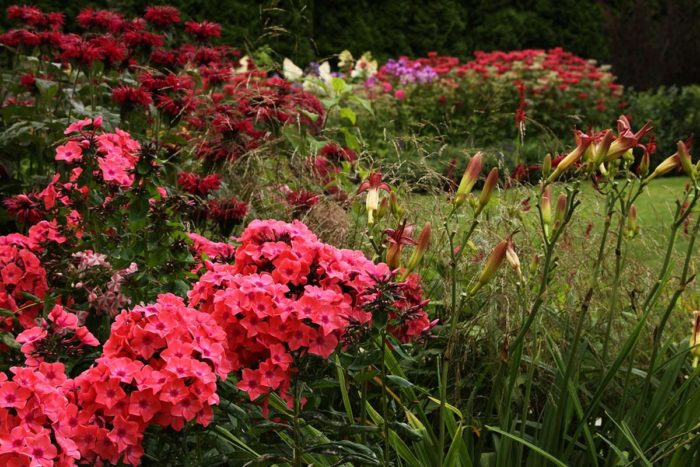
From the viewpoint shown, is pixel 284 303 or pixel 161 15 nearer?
pixel 284 303

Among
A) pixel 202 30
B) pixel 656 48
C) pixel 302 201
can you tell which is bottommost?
pixel 656 48

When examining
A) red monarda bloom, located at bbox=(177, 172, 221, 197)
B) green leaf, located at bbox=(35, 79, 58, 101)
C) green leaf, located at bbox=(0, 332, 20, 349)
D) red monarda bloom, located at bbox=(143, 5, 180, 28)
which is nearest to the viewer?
green leaf, located at bbox=(0, 332, 20, 349)

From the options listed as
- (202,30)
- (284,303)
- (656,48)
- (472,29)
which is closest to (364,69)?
(472,29)

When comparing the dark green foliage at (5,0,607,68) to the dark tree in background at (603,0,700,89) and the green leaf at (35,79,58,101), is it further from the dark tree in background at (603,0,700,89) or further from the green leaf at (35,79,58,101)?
the green leaf at (35,79,58,101)

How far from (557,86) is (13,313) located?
8.55 metres

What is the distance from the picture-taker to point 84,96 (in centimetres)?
403

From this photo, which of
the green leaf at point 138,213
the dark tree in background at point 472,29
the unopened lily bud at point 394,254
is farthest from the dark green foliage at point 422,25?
the unopened lily bud at point 394,254

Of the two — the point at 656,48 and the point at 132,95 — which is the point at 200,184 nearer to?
the point at 132,95

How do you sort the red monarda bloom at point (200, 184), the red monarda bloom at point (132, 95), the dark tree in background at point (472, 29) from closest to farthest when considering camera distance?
the red monarda bloom at point (200, 184) < the red monarda bloom at point (132, 95) < the dark tree in background at point (472, 29)

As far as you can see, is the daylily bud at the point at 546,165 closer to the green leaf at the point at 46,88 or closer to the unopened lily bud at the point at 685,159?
the unopened lily bud at the point at 685,159

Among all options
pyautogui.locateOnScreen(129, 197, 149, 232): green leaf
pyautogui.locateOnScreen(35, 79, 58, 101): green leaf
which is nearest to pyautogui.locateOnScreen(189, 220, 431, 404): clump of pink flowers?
pyautogui.locateOnScreen(129, 197, 149, 232): green leaf

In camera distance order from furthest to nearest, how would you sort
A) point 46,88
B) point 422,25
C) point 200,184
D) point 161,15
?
point 422,25
point 161,15
point 46,88
point 200,184

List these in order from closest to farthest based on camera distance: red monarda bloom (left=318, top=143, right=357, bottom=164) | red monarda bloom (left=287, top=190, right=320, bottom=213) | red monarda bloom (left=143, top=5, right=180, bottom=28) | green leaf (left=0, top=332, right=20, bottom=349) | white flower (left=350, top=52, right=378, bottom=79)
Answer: green leaf (left=0, top=332, right=20, bottom=349) → red monarda bloom (left=287, top=190, right=320, bottom=213) → red monarda bloom (left=143, top=5, right=180, bottom=28) → red monarda bloom (left=318, top=143, right=357, bottom=164) → white flower (left=350, top=52, right=378, bottom=79)

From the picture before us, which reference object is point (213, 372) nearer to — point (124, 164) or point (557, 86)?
point (124, 164)
